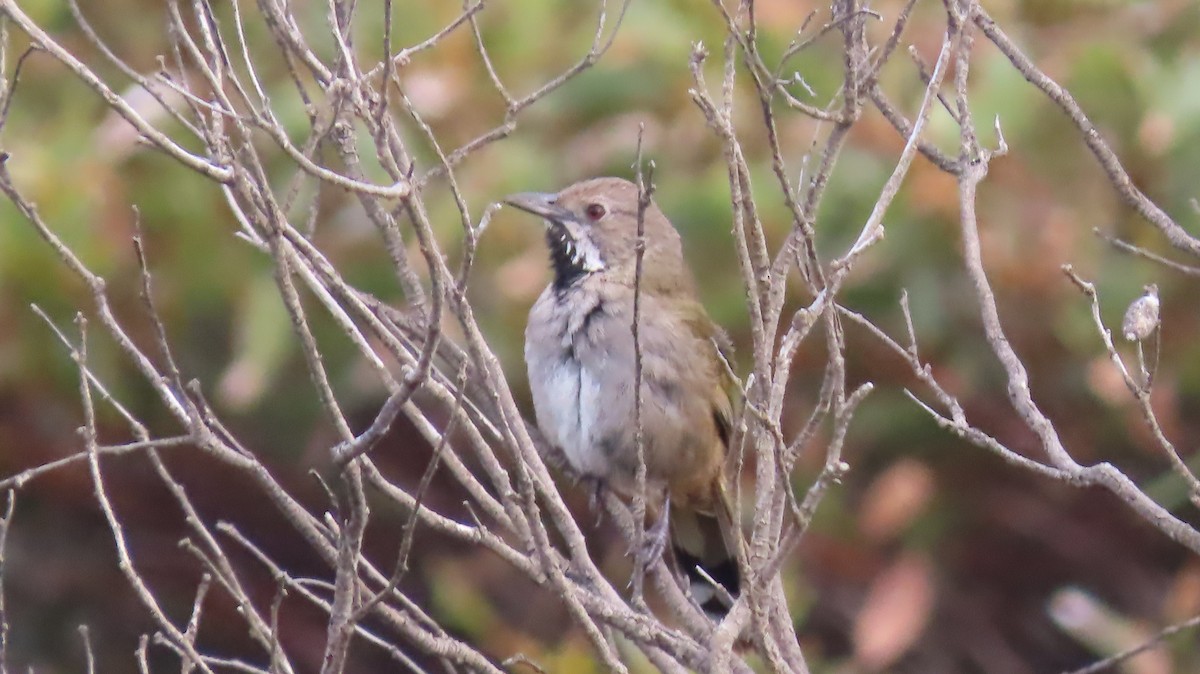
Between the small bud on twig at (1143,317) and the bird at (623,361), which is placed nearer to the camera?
the small bud on twig at (1143,317)

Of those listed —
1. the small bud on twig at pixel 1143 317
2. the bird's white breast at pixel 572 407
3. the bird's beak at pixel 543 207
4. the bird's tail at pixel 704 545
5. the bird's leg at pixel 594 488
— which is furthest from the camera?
the bird's tail at pixel 704 545

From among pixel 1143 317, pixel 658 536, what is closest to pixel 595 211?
pixel 658 536

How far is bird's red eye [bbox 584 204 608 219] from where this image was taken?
5000 millimetres

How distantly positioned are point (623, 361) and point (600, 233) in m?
0.52

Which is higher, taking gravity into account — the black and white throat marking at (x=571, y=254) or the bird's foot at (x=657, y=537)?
the black and white throat marking at (x=571, y=254)

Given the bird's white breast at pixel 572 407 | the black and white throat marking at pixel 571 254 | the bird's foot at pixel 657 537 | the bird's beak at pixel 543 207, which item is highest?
the bird's beak at pixel 543 207

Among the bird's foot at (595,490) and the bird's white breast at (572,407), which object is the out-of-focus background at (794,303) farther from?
the bird's white breast at (572,407)

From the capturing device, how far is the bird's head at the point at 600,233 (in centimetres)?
491

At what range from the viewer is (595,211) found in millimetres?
5008

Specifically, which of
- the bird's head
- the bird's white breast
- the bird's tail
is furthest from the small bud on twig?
the bird's tail

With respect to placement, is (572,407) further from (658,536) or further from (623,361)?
(658,536)

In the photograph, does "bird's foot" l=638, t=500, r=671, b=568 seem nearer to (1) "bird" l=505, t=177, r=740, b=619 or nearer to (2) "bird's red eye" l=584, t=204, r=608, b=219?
(1) "bird" l=505, t=177, r=740, b=619

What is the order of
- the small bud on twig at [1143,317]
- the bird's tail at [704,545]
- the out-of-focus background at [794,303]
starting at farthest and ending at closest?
the out-of-focus background at [794,303] → the bird's tail at [704,545] → the small bud on twig at [1143,317]

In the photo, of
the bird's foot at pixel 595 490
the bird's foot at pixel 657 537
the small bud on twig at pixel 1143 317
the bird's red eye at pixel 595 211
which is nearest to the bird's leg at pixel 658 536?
the bird's foot at pixel 657 537
